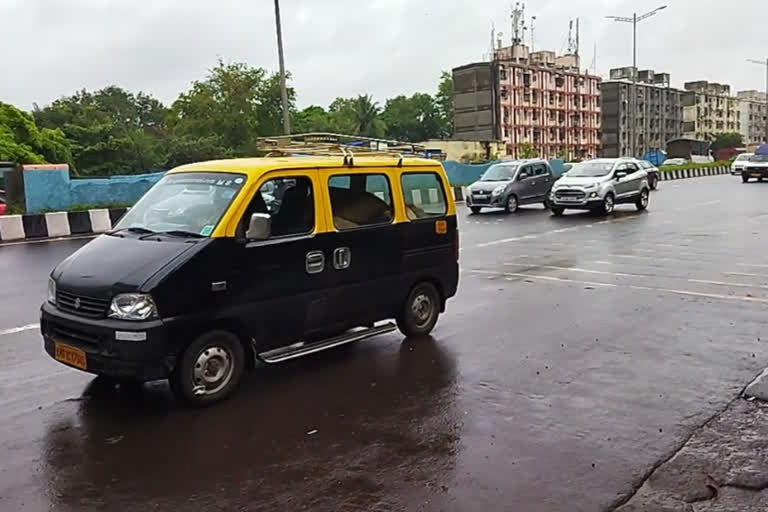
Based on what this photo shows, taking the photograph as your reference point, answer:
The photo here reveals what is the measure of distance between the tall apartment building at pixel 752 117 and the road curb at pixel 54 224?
6968 inches

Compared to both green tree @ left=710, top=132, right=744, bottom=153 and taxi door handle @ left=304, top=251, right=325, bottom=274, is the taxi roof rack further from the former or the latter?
green tree @ left=710, top=132, right=744, bottom=153

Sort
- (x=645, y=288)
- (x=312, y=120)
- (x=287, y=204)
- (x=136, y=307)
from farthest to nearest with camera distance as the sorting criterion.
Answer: (x=312, y=120), (x=645, y=288), (x=287, y=204), (x=136, y=307)

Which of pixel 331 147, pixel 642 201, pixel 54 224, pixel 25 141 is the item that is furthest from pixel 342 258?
pixel 25 141

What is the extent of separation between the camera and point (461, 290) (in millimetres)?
10352

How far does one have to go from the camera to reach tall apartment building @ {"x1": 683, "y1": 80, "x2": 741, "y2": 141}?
148125mm

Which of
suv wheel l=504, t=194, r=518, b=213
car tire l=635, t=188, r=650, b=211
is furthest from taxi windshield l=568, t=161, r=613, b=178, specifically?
suv wheel l=504, t=194, r=518, b=213

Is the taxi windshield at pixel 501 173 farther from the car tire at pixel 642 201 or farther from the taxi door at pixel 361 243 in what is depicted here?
the taxi door at pixel 361 243

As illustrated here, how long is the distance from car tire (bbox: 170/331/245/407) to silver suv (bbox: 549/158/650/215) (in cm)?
1770

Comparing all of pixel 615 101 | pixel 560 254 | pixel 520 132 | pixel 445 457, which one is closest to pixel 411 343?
pixel 445 457

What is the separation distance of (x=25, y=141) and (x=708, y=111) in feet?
483

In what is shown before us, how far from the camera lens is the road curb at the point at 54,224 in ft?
57.5

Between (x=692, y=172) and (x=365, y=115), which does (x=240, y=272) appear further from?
(x=365, y=115)

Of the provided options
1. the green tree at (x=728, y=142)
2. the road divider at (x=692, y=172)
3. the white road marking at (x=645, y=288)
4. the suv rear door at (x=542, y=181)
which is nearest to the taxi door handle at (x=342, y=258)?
the white road marking at (x=645, y=288)

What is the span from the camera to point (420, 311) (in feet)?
25.3
